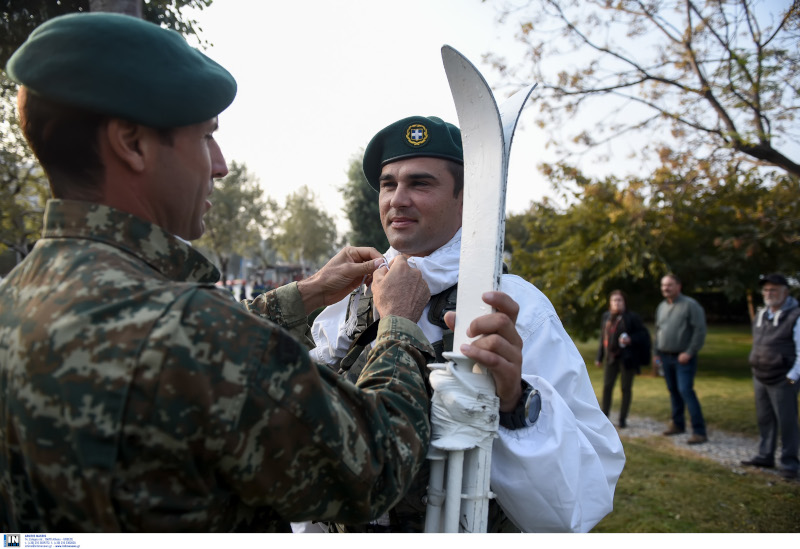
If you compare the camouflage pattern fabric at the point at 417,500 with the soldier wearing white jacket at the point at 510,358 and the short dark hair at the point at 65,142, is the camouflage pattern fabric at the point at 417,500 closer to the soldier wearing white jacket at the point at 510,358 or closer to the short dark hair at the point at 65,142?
the soldier wearing white jacket at the point at 510,358

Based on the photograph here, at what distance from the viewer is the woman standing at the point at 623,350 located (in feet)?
26.1

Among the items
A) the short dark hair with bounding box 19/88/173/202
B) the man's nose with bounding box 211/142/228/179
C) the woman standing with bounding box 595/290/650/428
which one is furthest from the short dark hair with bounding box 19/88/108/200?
the woman standing with bounding box 595/290/650/428

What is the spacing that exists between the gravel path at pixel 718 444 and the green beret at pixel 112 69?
6.78m

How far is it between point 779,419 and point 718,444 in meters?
1.27

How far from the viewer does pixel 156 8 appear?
3.15 meters

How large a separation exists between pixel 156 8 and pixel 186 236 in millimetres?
2424

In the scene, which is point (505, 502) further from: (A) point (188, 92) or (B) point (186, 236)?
(A) point (188, 92)

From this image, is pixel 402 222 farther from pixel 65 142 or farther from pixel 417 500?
pixel 65 142

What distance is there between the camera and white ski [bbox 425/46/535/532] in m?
1.44

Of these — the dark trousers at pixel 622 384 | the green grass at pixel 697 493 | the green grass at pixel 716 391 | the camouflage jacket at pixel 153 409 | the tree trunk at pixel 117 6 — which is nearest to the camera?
the camouflage jacket at pixel 153 409

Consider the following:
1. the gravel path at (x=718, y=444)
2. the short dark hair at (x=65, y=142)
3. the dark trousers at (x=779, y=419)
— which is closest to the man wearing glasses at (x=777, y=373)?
the dark trousers at (x=779, y=419)

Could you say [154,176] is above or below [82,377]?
above

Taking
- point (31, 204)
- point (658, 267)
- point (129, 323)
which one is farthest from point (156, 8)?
point (31, 204)

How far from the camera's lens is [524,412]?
154 centimetres
